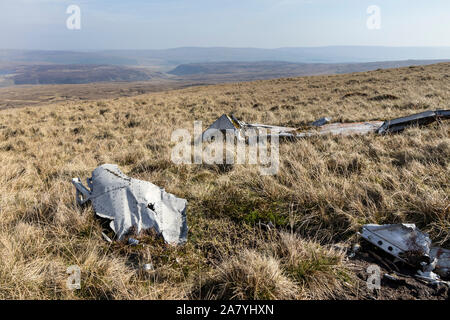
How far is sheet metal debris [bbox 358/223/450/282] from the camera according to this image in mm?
2197

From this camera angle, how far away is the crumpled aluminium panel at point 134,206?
282cm

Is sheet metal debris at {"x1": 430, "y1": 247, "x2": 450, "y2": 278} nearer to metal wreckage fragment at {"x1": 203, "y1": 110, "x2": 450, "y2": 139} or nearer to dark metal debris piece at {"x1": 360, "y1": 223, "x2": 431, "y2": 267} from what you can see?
dark metal debris piece at {"x1": 360, "y1": 223, "x2": 431, "y2": 267}

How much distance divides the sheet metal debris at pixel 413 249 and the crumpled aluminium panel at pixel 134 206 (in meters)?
2.05

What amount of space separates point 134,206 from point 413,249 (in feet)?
9.53


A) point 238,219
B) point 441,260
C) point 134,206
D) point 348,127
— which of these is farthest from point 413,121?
point 134,206

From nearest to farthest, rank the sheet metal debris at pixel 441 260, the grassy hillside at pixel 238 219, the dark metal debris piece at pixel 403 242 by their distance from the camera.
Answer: the grassy hillside at pixel 238 219 → the sheet metal debris at pixel 441 260 → the dark metal debris piece at pixel 403 242

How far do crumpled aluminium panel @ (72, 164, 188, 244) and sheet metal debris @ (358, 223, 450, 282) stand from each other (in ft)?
6.74

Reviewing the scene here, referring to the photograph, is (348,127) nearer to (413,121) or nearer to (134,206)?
(413,121)

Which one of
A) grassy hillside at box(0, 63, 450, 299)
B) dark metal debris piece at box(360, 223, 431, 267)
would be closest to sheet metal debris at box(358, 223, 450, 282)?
dark metal debris piece at box(360, 223, 431, 267)

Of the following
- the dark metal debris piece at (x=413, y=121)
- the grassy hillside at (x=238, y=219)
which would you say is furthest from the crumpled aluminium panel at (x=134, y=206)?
the dark metal debris piece at (x=413, y=121)

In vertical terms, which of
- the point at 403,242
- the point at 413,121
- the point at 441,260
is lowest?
the point at 441,260

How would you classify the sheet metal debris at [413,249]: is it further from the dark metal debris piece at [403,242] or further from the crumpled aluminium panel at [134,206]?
the crumpled aluminium panel at [134,206]

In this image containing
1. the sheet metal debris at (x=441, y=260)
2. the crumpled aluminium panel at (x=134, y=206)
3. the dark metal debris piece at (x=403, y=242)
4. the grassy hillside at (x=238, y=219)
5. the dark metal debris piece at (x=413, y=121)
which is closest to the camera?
the grassy hillside at (x=238, y=219)

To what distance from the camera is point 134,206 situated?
2914 millimetres
